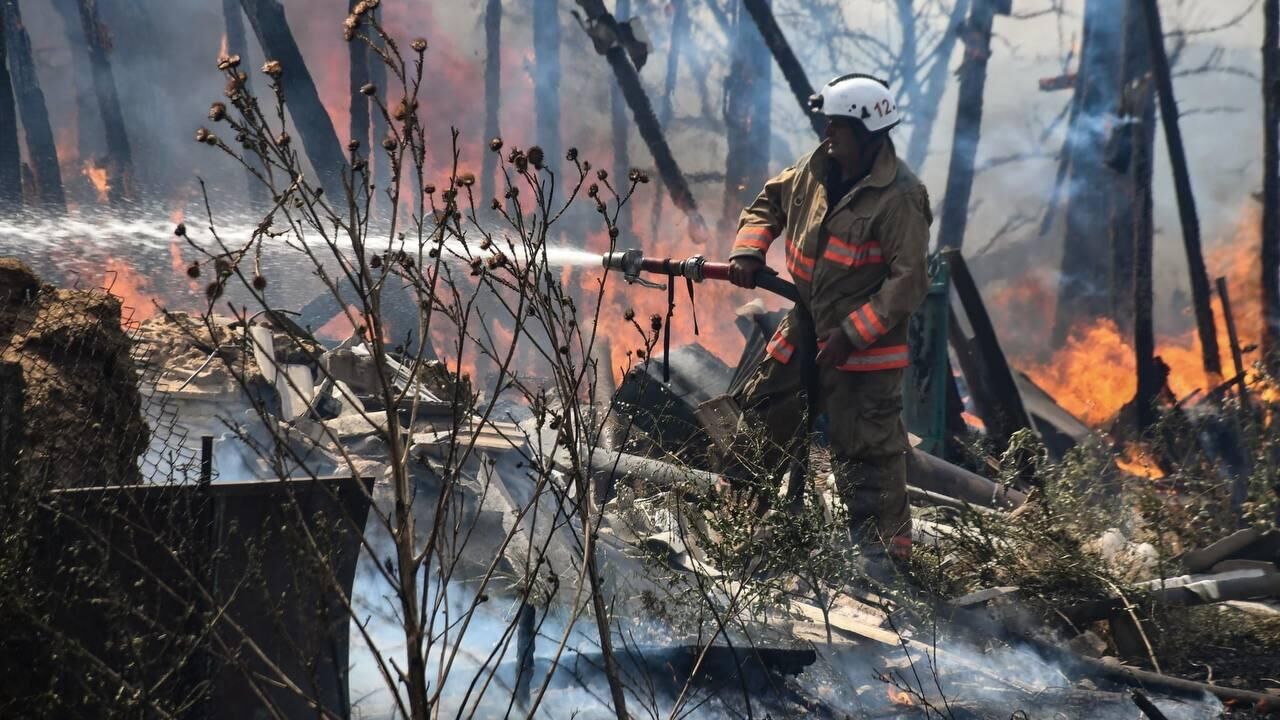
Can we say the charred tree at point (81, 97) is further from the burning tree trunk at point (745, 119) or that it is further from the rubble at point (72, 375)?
the rubble at point (72, 375)

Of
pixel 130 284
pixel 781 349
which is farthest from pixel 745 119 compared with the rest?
pixel 781 349

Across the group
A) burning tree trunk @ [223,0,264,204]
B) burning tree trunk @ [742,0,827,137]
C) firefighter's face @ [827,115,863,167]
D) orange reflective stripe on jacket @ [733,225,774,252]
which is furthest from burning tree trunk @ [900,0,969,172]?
firefighter's face @ [827,115,863,167]

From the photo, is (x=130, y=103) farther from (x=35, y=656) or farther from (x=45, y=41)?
(x=35, y=656)

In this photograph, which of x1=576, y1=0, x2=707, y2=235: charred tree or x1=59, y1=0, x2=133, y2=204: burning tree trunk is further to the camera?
x1=59, y1=0, x2=133, y2=204: burning tree trunk

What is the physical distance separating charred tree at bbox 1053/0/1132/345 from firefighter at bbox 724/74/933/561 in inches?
412

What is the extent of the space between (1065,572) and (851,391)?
43.7 inches

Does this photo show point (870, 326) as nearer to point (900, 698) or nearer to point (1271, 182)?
point (900, 698)

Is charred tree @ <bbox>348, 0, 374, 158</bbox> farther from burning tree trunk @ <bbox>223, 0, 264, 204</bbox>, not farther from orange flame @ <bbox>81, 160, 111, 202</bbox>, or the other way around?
orange flame @ <bbox>81, 160, 111, 202</bbox>

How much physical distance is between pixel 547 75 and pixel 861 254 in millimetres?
11845

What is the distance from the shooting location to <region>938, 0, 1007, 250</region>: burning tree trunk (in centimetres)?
1476

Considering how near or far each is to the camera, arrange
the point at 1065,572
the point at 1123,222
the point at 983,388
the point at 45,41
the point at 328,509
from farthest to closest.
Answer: the point at 45,41 → the point at 1123,222 → the point at 983,388 → the point at 1065,572 → the point at 328,509

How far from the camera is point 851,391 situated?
446 cm

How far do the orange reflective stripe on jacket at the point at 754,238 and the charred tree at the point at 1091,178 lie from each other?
1046cm

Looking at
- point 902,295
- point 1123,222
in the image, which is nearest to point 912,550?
point 902,295
